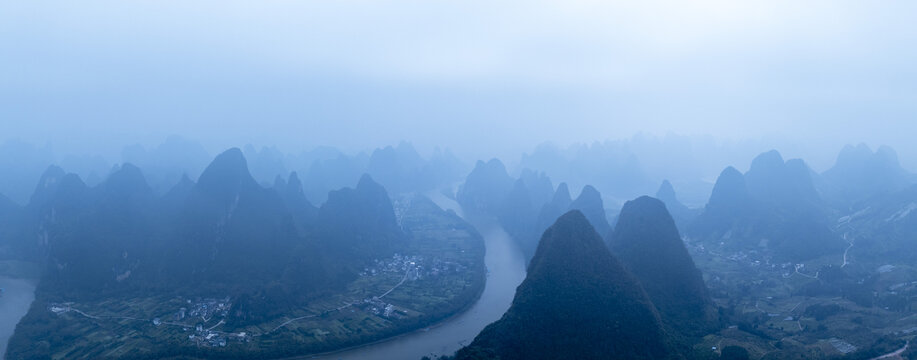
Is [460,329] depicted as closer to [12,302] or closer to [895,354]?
[895,354]

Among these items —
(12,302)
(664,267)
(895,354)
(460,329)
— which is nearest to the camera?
(895,354)

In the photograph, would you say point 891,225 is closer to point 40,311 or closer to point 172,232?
point 172,232

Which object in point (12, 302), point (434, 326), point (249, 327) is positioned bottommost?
point (434, 326)

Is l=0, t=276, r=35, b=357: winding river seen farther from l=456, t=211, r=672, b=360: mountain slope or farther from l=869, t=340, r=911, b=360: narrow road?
l=869, t=340, r=911, b=360: narrow road

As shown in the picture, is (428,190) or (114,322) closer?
(114,322)

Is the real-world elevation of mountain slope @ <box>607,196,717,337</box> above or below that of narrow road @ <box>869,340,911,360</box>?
above

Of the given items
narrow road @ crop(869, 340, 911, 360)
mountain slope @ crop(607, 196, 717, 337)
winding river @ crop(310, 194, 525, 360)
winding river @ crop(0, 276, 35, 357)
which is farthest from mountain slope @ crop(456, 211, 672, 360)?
winding river @ crop(0, 276, 35, 357)

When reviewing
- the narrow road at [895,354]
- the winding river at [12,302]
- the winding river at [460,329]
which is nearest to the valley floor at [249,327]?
the winding river at [460,329]

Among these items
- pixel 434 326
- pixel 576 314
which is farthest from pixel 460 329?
pixel 576 314

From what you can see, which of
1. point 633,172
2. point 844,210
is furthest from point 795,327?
point 633,172
